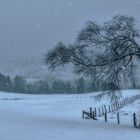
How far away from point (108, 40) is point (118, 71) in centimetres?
213

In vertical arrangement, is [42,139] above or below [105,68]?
below

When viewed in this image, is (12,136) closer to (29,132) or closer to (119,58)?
(29,132)

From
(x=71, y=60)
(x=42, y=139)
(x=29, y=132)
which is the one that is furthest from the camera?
(x=71, y=60)

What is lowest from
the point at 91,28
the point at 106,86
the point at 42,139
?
the point at 42,139

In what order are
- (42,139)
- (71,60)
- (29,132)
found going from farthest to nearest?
(71,60), (29,132), (42,139)

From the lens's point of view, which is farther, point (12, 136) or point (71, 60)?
point (71, 60)

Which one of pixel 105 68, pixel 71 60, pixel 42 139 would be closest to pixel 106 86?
pixel 105 68

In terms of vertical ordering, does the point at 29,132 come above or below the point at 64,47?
below

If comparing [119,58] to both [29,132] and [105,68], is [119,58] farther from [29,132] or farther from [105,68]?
[29,132]

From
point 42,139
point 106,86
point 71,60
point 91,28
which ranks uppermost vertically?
point 91,28

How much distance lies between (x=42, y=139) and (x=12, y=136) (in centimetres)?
125

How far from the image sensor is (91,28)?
85.7 ft

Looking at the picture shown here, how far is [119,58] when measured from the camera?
84.0 feet

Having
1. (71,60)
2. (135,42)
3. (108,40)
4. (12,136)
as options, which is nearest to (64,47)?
(71,60)
